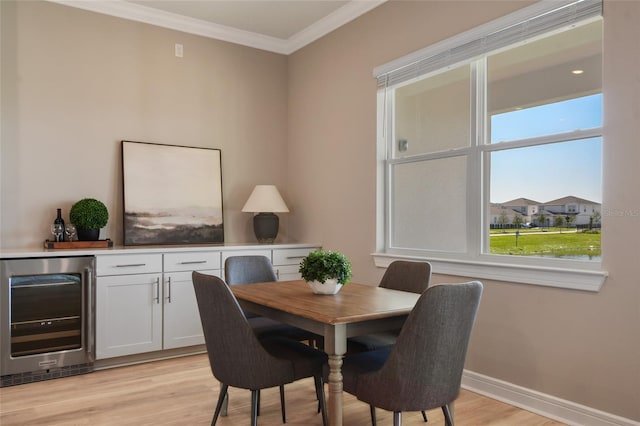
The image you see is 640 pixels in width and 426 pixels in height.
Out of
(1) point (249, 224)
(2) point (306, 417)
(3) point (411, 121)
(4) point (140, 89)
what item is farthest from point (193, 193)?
Answer: (2) point (306, 417)

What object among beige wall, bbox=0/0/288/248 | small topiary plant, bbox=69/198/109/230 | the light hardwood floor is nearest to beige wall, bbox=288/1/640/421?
the light hardwood floor

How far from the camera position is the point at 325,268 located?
2.57m

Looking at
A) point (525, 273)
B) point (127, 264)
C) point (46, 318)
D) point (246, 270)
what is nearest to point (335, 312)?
point (246, 270)

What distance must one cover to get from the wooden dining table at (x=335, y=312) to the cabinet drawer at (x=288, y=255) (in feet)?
5.78

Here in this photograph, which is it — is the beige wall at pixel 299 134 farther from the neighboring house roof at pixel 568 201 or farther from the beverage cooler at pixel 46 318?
the beverage cooler at pixel 46 318

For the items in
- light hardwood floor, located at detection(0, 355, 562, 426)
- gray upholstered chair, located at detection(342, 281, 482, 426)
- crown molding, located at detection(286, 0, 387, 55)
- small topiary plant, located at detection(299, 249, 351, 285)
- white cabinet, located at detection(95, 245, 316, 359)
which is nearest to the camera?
gray upholstered chair, located at detection(342, 281, 482, 426)

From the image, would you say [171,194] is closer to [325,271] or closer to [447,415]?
[325,271]

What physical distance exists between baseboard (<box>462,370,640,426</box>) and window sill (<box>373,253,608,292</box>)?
66 cm

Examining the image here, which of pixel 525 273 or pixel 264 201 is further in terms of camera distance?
pixel 264 201

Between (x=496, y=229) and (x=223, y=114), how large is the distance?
294 cm

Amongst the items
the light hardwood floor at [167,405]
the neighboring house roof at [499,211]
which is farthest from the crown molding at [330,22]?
the light hardwood floor at [167,405]

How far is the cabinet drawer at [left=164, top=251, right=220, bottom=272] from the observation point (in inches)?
162

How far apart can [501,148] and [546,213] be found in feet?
1.70

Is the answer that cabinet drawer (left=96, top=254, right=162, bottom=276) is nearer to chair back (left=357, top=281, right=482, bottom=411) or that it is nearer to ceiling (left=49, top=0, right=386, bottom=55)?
ceiling (left=49, top=0, right=386, bottom=55)
